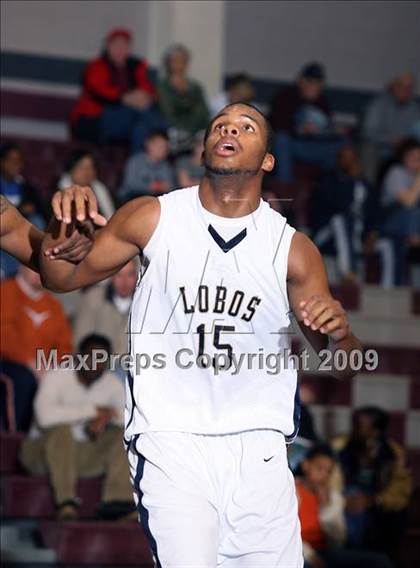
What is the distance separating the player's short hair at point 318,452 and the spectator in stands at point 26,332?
1.78m

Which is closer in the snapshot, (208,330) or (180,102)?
(208,330)

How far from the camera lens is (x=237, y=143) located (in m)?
5.25

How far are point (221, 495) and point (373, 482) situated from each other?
4862mm

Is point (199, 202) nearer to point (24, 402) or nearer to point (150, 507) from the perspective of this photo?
point (150, 507)

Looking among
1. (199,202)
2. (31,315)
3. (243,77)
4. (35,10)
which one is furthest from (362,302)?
(199,202)

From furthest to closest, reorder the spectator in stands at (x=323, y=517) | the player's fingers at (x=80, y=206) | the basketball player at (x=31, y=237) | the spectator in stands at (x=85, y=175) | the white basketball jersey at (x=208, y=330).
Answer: the spectator in stands at (x=85, y=175) → the spectator in stands at (x=323, y=517) → the white basketball jersey at (x=208, y=330) → the basketball player at (x=31, y=237) → the player's fingers at (x=80, y=206)

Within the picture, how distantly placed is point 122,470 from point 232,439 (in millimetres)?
3716

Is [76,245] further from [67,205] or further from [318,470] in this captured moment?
[318,470]

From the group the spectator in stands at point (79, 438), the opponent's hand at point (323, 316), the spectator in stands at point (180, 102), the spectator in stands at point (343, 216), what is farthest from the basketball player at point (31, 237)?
the spectator in stands at point (180, 102)

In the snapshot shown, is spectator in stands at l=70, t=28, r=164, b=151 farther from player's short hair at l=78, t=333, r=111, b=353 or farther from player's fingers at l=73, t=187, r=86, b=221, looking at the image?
player's fingers at l=73, t=187, r=86, b=221

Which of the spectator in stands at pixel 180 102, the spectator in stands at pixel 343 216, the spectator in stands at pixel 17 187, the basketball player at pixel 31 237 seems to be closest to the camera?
the basketball player at pixel 31 237

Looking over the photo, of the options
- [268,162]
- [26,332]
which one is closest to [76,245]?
[268,162]

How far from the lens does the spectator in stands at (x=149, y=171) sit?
11.1 meters

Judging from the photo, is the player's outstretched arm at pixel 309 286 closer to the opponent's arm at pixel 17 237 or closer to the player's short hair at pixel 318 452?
the opponent's arm at pixel 17 237
